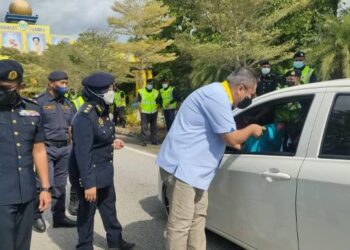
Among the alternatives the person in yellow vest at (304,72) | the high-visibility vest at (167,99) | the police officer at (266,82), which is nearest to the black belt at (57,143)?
the police officer at (266,82)

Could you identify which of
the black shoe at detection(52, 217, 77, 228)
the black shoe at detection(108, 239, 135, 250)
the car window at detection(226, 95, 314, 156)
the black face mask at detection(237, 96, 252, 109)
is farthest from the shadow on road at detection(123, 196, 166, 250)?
the black face mask at detection(237, 96, 252, 109)

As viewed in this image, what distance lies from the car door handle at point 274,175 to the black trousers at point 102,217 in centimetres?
162

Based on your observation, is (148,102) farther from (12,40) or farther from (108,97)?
(12,40)

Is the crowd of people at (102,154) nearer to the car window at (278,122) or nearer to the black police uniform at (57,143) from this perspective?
the car window at (278,122)

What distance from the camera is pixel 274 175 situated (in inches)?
129

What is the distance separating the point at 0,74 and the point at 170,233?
1712 millimetres

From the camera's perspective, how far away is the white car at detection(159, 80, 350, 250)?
2.87 meters

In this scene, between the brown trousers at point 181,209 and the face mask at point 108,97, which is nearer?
the brown trousers at point 181,209

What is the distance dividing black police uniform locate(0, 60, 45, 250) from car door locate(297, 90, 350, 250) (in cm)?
186

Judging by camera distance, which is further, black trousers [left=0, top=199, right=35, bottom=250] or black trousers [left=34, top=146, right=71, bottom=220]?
black trousers [left=34, top=146, right=71, bottom=220]

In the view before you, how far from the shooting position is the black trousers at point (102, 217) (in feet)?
13.6

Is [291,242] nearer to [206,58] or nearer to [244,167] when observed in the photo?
[244,167]

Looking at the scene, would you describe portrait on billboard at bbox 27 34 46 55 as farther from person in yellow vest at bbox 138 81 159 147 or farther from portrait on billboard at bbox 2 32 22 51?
person in yellow vest at bbox 138 81 159 147

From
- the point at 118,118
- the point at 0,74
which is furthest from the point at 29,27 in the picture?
the point at 0,74
